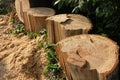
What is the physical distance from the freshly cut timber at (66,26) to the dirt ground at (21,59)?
38 centimetres

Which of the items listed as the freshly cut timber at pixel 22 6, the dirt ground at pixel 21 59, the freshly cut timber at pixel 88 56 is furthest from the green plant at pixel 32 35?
the freshly cut timber at pixel 88 56

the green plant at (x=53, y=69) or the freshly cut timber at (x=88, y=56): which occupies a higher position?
the freshly cut timber at (x=88, y=56)

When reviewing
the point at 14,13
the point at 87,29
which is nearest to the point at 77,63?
the point at 87,29

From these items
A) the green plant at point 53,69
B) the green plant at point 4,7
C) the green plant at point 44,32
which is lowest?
the green plant at point 53,69

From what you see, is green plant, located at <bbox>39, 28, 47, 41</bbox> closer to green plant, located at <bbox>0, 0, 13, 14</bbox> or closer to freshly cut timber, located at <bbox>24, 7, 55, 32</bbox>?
freshly cut timber, located at <bbox>24, 7, 55, 32</bbox>

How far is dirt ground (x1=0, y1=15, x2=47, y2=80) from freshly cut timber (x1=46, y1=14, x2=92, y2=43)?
377 millimetres

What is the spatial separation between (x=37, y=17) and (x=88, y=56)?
155cm

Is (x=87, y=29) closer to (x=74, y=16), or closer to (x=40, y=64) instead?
(x=74, y=16)

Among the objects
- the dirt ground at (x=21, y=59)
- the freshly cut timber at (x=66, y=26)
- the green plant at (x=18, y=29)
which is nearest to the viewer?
the freshly cut timber at (x=66, y=26)

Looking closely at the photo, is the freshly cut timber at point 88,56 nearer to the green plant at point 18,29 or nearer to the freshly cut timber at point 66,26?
the freshly cut timber at point 66,26

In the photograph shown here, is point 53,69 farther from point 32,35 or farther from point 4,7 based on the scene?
point 4,7

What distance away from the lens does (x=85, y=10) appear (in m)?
4.07

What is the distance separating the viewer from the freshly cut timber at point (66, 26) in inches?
143

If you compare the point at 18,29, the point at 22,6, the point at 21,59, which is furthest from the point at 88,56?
the point at 18,29
